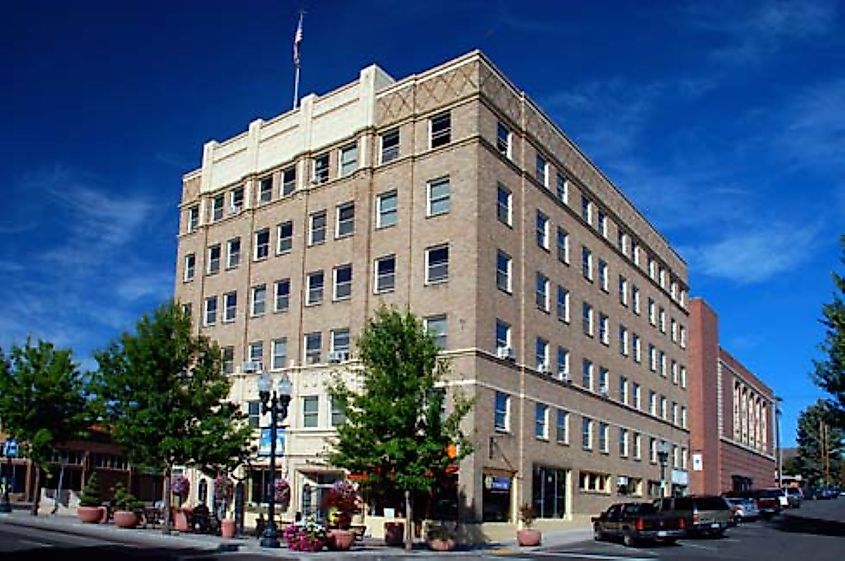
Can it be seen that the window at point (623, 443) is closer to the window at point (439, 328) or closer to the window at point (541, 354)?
the window at point (541, 354)

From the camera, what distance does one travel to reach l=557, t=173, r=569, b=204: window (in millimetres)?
45688

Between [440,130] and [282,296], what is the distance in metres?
12.3

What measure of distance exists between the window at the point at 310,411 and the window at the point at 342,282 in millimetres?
4879

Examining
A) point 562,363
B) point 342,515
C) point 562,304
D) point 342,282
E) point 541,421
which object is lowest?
point 342,515

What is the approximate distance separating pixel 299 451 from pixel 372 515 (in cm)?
632

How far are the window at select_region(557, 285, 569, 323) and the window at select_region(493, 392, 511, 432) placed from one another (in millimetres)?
7291

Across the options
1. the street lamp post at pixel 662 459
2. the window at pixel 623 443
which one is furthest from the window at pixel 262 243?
the street lamp post at pixel 662 459

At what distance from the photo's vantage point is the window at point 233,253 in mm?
49000

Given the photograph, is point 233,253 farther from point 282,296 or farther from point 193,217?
point 282,296

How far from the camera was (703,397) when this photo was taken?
70000 millimetres

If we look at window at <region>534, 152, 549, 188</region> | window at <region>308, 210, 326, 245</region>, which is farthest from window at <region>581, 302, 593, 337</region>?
window at <region>308, 210, 326, 245</region>

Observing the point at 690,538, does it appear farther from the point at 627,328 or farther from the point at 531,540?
the point at 627,328

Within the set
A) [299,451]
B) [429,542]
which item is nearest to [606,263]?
[299,451]

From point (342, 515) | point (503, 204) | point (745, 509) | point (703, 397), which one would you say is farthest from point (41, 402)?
point (703, 397)
